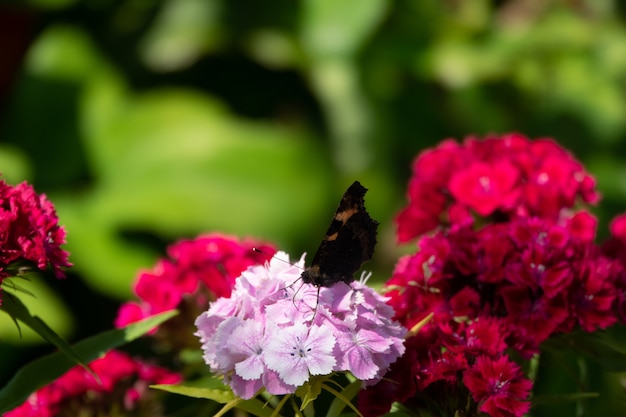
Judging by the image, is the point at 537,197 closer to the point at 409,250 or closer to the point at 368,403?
the point at 368,403

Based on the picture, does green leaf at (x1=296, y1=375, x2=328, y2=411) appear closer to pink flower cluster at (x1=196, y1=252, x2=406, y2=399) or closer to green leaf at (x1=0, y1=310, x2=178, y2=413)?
pink flower cluster at (x1=196, y1=252, x2=406, y2=399)

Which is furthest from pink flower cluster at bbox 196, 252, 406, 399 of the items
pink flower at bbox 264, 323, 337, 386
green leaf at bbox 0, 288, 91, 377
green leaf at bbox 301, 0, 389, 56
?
green leaf at bbox 301, 0, 389, 56

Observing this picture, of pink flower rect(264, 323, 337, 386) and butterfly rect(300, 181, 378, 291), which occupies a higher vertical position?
butterfly rect(300, 181, 378, 291)

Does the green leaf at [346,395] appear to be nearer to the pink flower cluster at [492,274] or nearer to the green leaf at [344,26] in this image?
the pink flower cluster at [492,274]

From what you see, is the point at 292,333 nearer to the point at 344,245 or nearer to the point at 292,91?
the point at 344,245

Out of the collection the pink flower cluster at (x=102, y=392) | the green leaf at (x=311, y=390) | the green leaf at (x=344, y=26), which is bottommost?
the pink flower cluster at (x=102, y=392)

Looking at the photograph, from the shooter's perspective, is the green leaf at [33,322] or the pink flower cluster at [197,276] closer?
the green leaf at [33,322]

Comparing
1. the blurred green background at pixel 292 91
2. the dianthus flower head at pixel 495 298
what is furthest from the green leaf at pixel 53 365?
the blurred green background at pixel 292 91

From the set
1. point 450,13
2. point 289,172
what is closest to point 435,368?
point 289,172
